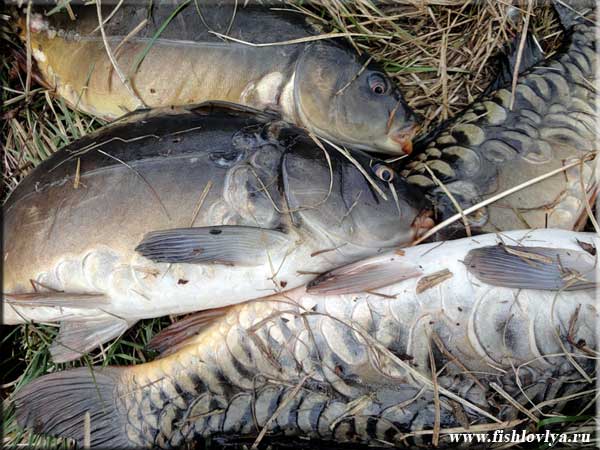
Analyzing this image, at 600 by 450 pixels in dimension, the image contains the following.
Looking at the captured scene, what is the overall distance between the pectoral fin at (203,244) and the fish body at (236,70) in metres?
0.63

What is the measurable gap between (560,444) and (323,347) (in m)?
1.04

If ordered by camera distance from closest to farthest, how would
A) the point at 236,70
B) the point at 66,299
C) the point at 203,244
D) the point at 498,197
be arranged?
the point at 203,244
the point at 66,299
the point at 498,197
the point at 236,70

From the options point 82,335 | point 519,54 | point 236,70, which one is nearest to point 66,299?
point 82,335

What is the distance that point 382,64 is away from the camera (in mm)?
2730

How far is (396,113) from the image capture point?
236cm

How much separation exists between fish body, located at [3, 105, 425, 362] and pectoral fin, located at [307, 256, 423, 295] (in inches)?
1.7

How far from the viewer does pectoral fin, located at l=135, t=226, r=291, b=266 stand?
6.21ft

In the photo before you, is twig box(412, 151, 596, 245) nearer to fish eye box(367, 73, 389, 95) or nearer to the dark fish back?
fish eye box(367, 73, 389, 95)

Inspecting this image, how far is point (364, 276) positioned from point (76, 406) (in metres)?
1.23

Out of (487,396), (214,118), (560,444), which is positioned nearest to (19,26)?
(214,118)

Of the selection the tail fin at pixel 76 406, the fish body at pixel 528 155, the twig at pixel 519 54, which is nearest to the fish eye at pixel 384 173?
the fish body at pixel 528 155

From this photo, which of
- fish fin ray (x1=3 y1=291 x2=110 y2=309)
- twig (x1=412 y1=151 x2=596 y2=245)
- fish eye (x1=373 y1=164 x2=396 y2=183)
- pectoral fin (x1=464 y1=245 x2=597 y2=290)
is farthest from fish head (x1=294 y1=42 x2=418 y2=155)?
fish fin ray (x1=3 y1=291 x2=110 y2=309)

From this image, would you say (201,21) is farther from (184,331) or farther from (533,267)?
(533,267)

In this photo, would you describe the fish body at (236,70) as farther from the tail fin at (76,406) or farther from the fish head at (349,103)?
the tail fin at (76,406)
